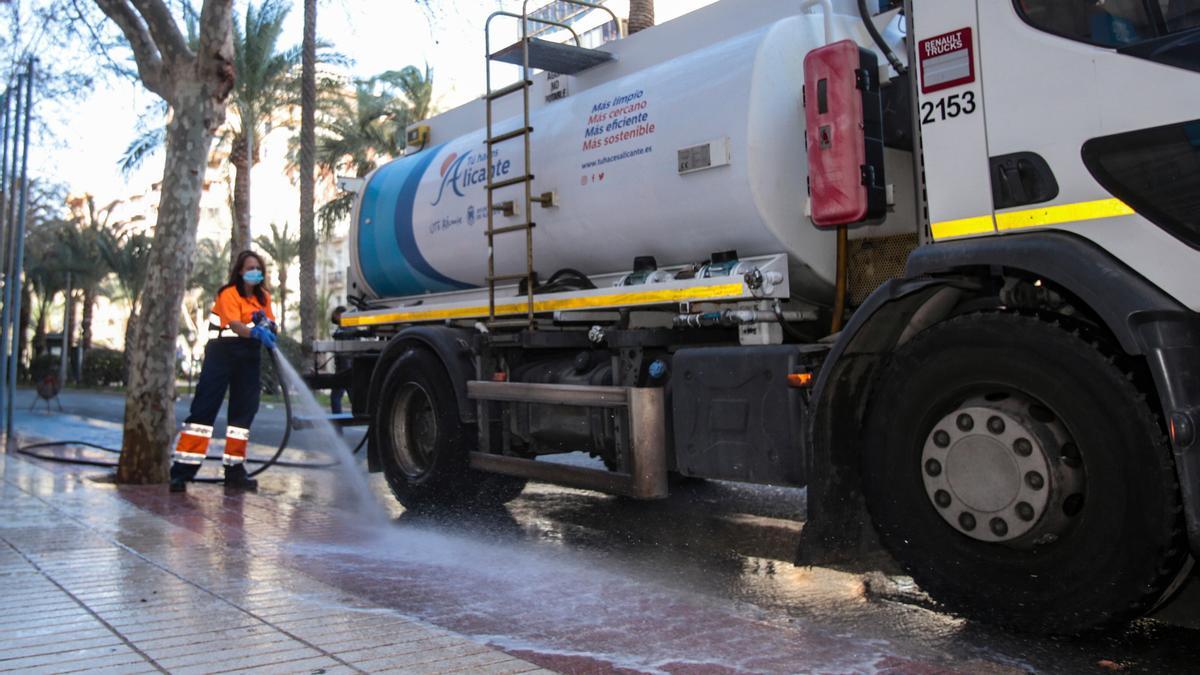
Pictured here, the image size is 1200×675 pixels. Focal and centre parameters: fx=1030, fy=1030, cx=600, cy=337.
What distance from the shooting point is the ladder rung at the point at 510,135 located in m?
6.43

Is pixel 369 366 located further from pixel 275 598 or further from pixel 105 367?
pixel 105 367

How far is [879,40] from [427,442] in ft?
14.2

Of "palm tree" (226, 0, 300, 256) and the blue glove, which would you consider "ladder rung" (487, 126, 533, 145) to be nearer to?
the blue glove

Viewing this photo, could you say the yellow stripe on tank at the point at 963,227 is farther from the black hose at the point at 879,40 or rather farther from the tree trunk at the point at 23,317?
the tree trunk at the point at 23,317

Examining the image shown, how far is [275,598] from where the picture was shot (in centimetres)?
438

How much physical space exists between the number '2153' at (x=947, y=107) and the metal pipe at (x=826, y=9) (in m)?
1.22

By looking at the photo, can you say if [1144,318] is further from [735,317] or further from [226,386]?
[226,386]

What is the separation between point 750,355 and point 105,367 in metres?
38.2

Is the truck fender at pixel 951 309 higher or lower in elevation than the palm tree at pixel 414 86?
lower

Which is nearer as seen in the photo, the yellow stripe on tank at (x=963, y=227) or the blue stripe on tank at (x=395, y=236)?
the yellow stripe on tank at (x=963, y=227)

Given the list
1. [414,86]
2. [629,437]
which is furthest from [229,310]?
[414,86]

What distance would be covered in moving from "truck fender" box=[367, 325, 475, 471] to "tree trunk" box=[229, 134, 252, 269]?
736 inches

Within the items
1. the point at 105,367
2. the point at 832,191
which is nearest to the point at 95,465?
the point at 832,191

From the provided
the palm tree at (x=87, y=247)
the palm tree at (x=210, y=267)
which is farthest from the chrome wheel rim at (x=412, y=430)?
the palm tree at (x=210, y=267)
